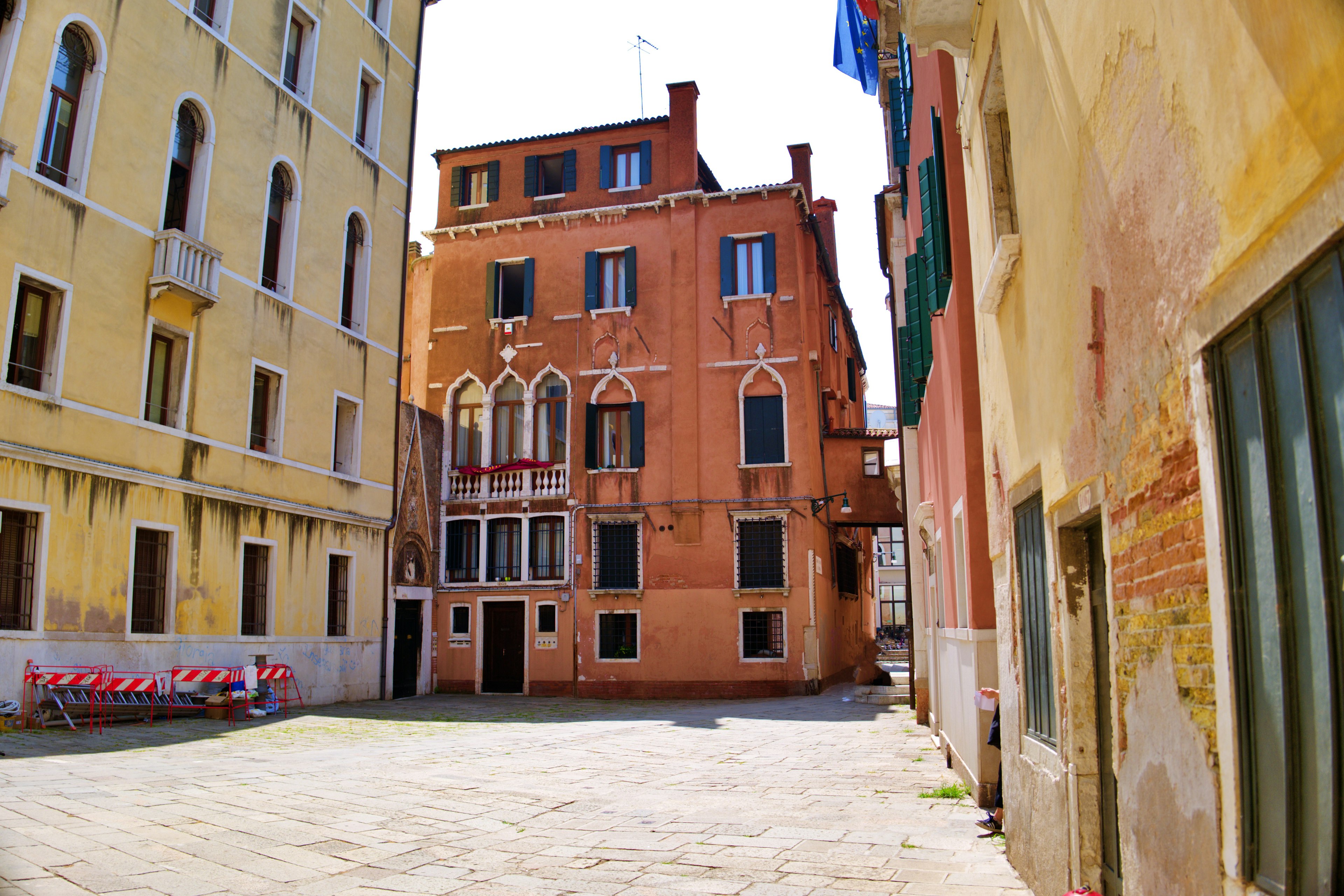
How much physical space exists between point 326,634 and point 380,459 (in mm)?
4030

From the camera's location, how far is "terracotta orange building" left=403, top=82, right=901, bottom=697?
2270 centimetres

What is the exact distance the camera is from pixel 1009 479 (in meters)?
5.77

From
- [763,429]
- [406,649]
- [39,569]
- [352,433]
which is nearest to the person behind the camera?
[39,569]

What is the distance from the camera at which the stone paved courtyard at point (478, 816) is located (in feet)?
17.4

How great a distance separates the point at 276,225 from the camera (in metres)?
18.6

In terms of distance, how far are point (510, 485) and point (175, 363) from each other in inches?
377

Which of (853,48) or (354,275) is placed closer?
(853,48)

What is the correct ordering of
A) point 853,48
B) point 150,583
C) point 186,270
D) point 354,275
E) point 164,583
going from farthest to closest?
point 354,275, point 186,270, point 164,583, point 150,583, point 853,48

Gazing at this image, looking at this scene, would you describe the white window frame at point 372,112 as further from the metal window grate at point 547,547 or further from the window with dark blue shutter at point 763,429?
the window with dark blue shutter at point 763,429

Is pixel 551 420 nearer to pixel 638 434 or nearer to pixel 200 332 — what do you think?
pixel 638 434

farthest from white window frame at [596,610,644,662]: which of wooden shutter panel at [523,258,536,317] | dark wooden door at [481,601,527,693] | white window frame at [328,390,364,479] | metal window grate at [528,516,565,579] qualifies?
wooden shutter panel at [523,258,536,317]

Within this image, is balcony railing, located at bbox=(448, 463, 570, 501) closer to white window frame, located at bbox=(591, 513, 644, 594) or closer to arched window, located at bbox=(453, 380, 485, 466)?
arched window, located at bbox=(453, 380, 485, 466)

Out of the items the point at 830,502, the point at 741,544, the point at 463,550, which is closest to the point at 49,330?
the point at 463,550

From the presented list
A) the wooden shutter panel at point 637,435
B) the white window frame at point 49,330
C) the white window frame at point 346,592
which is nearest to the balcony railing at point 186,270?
the white window frame at point 49,330
